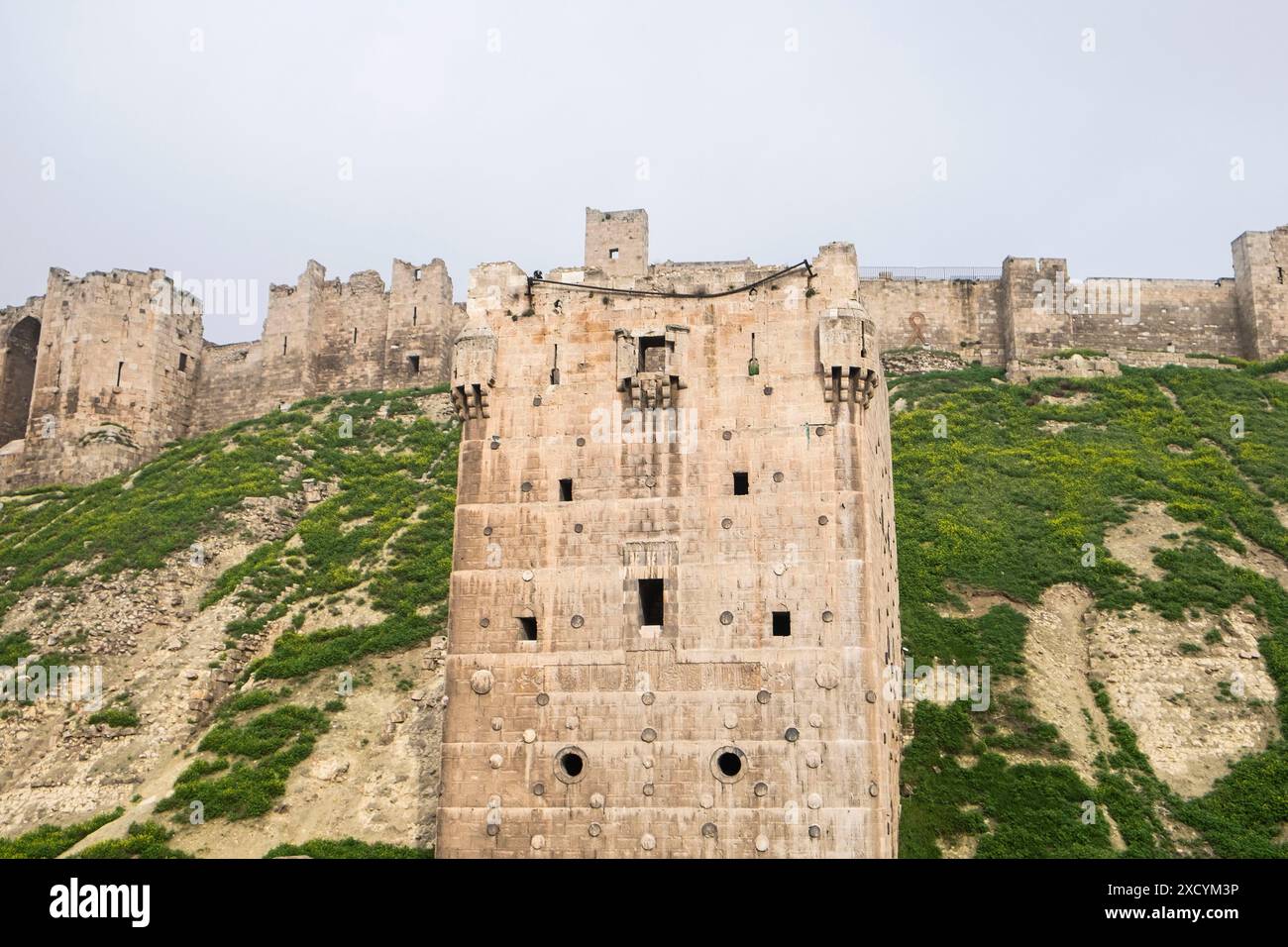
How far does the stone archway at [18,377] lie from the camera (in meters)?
65.5

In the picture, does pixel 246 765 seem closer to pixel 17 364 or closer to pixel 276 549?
pixel 276 549

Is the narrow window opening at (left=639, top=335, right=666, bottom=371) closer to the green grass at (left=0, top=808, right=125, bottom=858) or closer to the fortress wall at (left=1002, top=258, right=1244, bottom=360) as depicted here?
the green grass at (left=0, top=808, right=125, bottom=858)

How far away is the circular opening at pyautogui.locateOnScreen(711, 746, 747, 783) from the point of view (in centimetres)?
2311

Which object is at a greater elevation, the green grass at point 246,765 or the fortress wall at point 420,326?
the fortress wall at point 420,326

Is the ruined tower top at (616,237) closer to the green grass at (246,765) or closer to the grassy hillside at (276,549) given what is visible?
the grassy hillside at (276,549)

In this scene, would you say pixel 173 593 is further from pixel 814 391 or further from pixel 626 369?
pixel 814 391

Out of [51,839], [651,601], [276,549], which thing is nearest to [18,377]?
[276,549]

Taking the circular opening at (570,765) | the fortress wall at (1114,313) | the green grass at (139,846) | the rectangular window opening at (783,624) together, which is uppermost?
the fortress wall at (1114,313)

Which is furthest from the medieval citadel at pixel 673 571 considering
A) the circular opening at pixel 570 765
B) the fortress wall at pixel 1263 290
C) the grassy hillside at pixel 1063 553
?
the fortress wall at pixel 1263 290

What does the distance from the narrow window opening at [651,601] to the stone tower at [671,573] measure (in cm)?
5

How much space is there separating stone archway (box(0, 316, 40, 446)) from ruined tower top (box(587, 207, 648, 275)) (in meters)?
30.7

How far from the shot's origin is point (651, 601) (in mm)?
25141

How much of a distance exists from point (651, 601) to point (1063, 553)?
2166cm

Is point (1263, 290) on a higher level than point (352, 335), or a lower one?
higher
